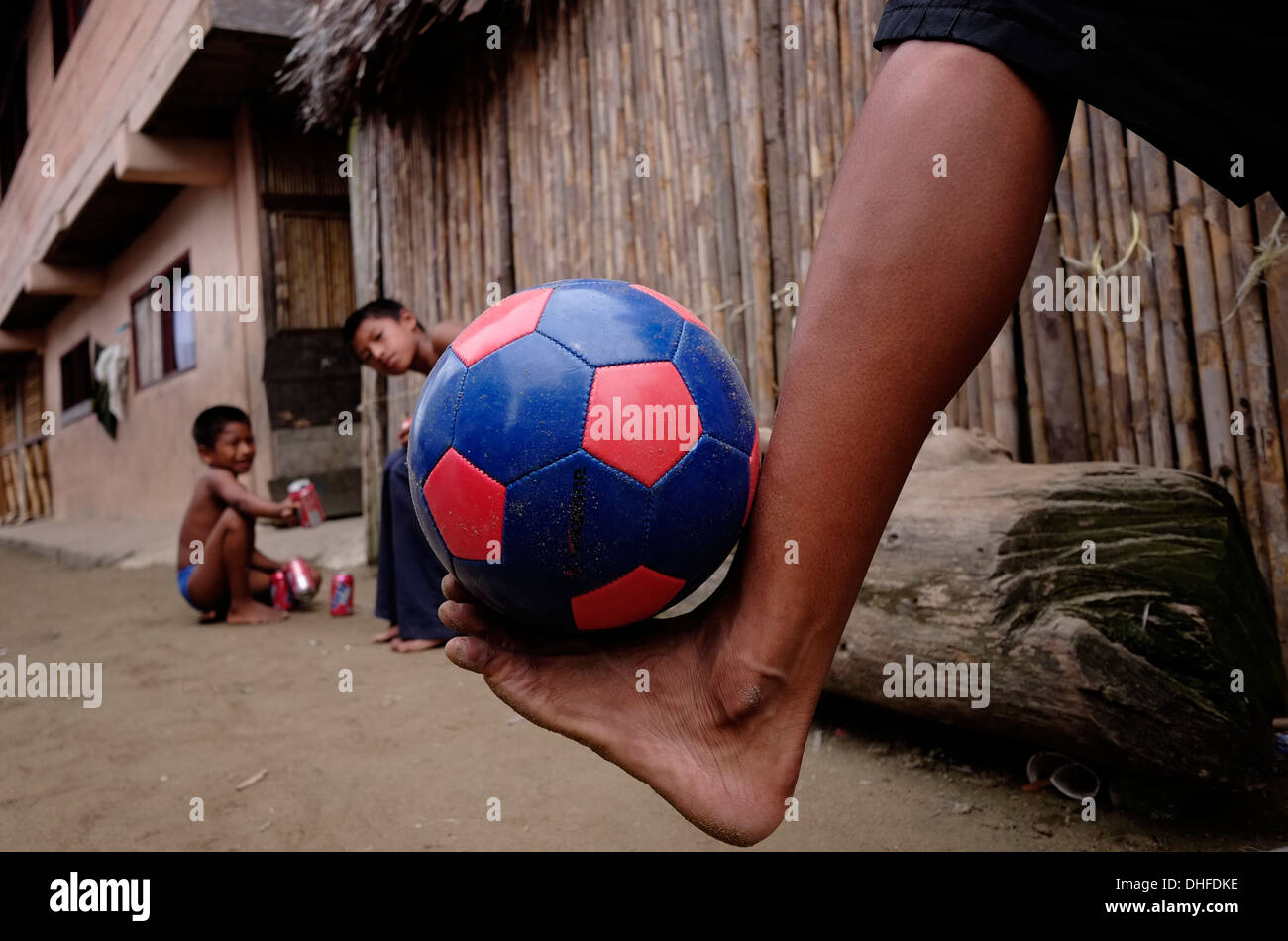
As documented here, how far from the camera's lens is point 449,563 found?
4.43 feet

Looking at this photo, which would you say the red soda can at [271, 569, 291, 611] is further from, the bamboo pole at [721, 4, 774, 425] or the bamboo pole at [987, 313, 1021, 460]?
the bamboo pole at [987, 313, 1021, 460]

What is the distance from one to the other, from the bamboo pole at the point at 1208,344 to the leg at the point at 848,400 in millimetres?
1561

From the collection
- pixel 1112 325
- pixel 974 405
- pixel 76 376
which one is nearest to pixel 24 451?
pixel 76 376

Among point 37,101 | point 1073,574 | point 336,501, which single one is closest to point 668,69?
point 1073,574

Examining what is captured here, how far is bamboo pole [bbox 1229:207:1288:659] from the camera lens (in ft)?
7.01

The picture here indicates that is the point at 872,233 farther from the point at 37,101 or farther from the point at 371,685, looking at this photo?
the point at 37,101

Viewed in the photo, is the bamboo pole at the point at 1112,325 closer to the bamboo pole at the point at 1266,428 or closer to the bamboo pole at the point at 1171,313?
the bamboo pole at the point at 1171,313

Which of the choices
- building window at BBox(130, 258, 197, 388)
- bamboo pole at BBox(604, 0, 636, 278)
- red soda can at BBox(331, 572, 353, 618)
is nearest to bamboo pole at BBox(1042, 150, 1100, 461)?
bamboo pole at BBox(604, 0, 636, 278)

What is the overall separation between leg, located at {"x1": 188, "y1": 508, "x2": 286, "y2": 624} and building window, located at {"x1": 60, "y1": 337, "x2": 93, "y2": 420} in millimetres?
9756

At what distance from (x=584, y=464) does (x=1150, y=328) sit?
1926 mm

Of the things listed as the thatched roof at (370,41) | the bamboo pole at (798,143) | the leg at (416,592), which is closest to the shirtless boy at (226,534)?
the leg at (416,592)

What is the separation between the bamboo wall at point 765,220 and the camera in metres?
2.23

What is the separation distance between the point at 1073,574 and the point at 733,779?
1.04 meters

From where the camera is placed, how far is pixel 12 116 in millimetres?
14695
